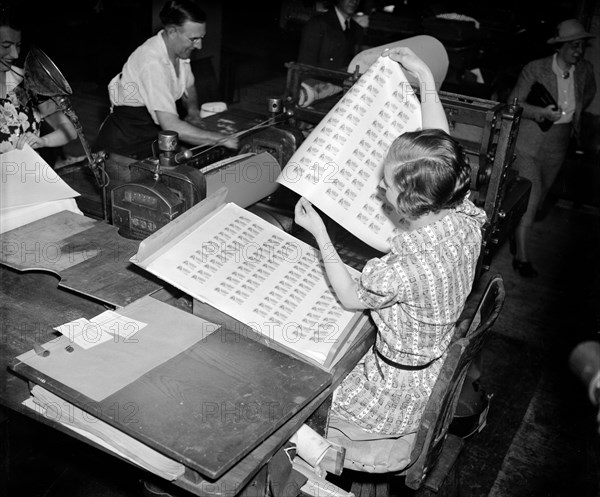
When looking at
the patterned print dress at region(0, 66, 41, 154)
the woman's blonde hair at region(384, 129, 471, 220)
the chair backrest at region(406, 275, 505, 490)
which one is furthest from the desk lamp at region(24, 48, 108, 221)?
the chair backrest at region(406, 275, 505, 490)

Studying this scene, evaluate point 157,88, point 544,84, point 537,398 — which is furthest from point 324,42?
point 537,398

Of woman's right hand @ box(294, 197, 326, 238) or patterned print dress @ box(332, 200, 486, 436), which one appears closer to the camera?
patterned print dress @ box(332, 200, 486, 436)

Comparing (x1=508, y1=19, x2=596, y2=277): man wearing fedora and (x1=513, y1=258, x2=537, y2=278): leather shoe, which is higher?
(x1=508, y1=19, x2=596, y2=277): man wearing fedora

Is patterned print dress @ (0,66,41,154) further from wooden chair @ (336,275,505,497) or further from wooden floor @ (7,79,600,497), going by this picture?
wooden chair @ (336,275,505,497)

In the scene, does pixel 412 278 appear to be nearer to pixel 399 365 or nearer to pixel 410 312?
pixel 410 312

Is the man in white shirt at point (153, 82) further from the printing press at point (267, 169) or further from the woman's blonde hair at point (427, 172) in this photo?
the woman's blonde hair at point (427, 172)

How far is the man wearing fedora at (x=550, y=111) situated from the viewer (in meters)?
4.43

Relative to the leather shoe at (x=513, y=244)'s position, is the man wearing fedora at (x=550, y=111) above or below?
above

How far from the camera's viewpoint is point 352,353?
5.56 feet

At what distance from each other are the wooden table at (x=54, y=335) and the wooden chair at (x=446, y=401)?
0.24 meters

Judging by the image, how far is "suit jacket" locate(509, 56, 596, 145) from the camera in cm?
449

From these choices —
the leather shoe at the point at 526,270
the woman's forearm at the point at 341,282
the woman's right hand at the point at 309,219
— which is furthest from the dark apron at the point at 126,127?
the leather shoe at the point at 526,270

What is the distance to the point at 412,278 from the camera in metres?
1.64

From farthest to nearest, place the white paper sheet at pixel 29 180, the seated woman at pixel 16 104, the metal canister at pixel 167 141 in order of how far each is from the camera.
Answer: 1. the seated woman at pixel 16 104
2. the white paper sheet at pixel 29 180
3. the metal canister at pixel 167 141
